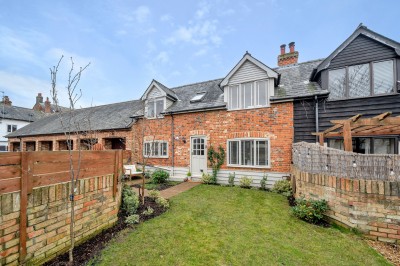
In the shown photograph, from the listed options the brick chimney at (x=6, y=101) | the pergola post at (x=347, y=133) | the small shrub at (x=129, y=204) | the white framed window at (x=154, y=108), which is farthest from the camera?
the brick chimney at (x=6, y=101)

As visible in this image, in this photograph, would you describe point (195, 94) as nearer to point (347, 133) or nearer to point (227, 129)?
point (227, 129)

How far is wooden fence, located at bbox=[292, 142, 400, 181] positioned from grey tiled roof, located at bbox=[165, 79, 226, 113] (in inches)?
240

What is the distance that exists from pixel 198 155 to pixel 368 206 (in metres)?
8.48

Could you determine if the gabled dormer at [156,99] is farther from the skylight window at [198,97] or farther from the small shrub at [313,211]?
the small shrub at [313,211]

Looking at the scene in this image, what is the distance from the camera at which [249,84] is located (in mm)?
10180

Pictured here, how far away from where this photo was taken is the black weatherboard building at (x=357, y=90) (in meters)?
7.47

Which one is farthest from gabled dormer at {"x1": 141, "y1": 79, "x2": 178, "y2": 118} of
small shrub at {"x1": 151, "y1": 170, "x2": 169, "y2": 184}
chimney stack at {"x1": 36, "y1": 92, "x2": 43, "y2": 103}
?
chimney stack at {"x1": 36, "y1": 92, "x2": 43, "y2": 103}

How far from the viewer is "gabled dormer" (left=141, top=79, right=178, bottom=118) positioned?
518 inches

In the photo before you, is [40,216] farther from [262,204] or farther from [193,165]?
[193,165]

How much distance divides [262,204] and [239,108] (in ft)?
18.5

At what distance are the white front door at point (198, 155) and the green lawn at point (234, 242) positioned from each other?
5148 mm

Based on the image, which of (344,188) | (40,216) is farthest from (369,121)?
(40,216)

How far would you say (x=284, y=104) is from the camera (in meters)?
9.25

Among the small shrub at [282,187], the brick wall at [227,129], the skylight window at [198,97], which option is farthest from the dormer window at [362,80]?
the skylight window at [198,97]
